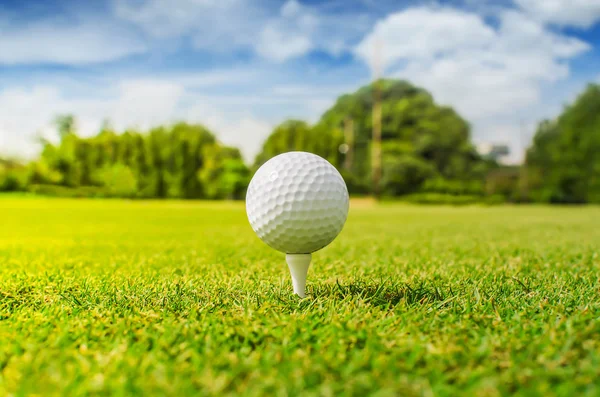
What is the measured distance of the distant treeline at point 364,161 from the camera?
31.2 m

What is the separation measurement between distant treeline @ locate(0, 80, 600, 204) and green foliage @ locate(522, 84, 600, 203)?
2.9 inches

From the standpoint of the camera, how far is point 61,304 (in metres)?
2.17

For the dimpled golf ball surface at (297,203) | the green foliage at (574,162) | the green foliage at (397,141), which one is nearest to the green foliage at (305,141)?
the green foliage at (397,141)

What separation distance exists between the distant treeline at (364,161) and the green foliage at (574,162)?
75mm

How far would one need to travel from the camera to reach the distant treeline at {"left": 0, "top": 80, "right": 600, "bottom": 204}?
3123 centimetres

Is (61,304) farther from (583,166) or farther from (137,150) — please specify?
(583,166)

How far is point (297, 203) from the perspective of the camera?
2266 millimetres

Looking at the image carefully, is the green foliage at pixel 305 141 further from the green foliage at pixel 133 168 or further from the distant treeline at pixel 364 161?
the green foliage at pixel 133 168

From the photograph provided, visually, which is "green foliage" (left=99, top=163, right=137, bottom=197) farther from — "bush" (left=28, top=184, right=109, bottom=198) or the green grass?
the green grass

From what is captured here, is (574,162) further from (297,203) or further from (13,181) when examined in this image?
(13,181)

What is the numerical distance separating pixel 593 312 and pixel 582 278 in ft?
3.63

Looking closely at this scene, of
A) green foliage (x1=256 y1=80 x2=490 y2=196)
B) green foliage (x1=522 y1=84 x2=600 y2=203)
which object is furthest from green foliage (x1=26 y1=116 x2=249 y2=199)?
green foliage (x1=522 y1=84 x2=600 y2=203)

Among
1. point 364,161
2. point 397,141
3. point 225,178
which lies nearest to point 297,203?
point 225,178

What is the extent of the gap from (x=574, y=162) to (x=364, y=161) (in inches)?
650
